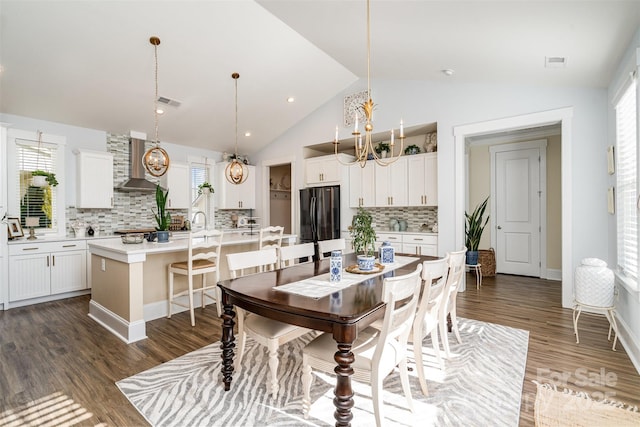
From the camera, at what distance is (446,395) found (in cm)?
206

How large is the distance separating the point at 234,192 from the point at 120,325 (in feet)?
13.3

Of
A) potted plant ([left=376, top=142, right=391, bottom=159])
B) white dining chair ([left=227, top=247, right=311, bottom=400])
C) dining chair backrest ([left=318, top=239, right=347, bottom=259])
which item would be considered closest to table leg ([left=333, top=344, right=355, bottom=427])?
white dining chair ([left=227, top=247, right=311, bottom=400])

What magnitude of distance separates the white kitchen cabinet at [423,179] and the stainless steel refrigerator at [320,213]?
1354 mm

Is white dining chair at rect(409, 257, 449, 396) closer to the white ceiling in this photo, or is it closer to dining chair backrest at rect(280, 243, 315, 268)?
dining chair backrest at rect(280, 243, 315, 268)

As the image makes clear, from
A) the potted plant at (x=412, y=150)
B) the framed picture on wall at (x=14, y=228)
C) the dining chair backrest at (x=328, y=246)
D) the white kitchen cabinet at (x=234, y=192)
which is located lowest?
the dining chair backrest at (x=328, y=246)

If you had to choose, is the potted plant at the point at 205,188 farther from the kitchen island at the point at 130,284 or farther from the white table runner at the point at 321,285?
the white table runner at the point at 321,285

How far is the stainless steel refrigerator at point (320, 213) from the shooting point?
5777mm

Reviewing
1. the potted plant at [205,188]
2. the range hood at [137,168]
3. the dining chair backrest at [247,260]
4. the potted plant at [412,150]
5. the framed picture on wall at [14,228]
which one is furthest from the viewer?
the potted plant at [205,188]

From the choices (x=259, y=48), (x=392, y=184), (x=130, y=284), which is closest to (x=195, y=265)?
(x=130, y=284)

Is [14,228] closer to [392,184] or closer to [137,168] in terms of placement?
[137,168]

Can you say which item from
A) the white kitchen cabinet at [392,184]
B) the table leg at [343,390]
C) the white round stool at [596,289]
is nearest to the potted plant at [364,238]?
the table leg at [343,390]

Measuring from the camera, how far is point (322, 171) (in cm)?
604

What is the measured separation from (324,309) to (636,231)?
2713mm

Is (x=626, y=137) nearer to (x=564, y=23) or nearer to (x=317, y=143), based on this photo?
(x=564, y=23)
